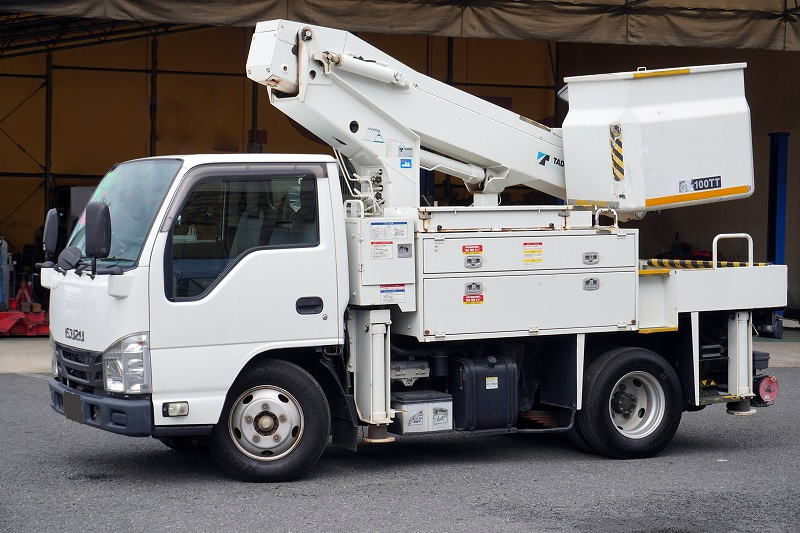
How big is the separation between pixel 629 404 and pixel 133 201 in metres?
4.15

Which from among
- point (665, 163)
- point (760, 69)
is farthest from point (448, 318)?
point (760, 69)

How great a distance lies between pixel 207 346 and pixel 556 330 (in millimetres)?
2682

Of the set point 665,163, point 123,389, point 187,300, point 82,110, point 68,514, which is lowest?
point 68,514

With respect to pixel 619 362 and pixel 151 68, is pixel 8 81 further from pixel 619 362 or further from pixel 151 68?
pixel 619 362

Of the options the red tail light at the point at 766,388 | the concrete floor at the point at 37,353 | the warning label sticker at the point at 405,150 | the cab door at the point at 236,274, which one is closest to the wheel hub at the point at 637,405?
the red tail light at the point at 766,388

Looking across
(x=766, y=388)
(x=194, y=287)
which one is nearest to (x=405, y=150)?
(x=194, y=287)

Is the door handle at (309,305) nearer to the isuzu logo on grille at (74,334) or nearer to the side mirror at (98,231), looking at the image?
the side mirror at (98,231)

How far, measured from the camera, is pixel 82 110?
25.2 meters

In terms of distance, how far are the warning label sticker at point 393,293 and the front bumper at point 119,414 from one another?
5.85 ft

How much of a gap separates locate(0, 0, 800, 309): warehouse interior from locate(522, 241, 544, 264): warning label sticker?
1133 cm

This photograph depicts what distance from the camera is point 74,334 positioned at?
26.8 feet

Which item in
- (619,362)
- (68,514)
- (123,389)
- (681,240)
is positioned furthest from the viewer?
(681,240)

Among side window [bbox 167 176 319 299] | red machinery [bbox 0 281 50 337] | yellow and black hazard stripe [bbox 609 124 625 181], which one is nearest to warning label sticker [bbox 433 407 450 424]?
side window [bbox 167 176 319 299]

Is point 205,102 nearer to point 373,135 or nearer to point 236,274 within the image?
point 373,135
